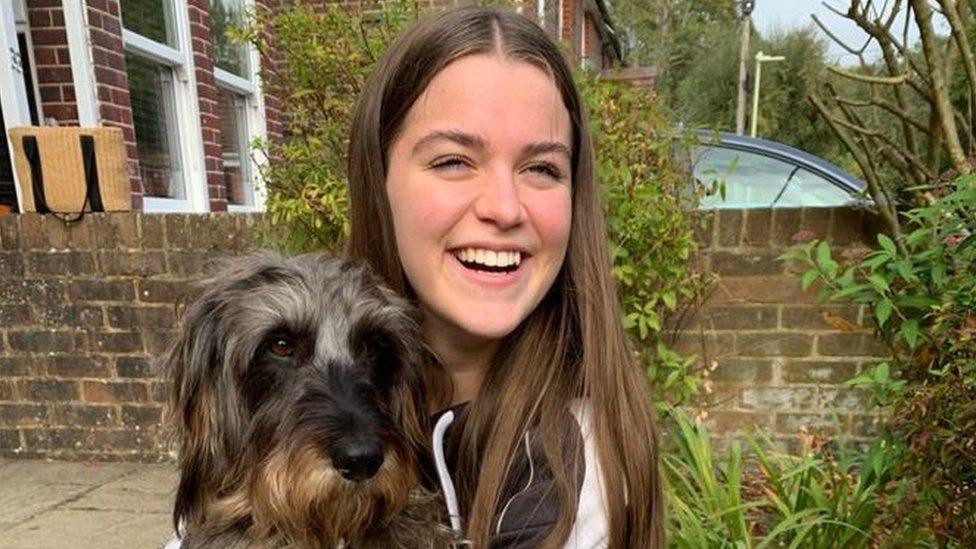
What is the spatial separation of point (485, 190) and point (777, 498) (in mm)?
2123

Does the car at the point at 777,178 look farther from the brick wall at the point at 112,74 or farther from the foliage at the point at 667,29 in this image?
the foliage at the point at 667,29

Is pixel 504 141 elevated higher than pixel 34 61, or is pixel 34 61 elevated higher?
pixel 34 61

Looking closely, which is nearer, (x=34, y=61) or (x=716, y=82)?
(x=34, y=61)

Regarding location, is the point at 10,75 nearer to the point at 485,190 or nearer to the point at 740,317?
the point at 485,190

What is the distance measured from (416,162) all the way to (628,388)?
76 cm

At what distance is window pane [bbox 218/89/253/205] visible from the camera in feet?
25.0

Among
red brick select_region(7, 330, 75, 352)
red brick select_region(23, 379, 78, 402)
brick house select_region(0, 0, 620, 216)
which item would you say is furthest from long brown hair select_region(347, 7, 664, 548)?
red brick select_region(23, 379, 78, 402)

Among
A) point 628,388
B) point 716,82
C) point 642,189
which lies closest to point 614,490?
point 628,388

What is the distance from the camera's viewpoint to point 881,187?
3289 mm

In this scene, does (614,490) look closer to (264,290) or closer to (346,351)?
(346,351)

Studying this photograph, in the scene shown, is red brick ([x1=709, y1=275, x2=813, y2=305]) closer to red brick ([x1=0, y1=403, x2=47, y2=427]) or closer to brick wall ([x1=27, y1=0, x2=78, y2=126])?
red brick ([x1=0, y1=403, x2=47, y2=427])

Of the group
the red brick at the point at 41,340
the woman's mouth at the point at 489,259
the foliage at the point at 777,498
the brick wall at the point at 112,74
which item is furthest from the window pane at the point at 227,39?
the woman's mouth at the point at 489,259

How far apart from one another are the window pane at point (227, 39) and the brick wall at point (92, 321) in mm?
3770

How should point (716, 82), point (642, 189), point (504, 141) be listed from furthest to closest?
point (716, 82)
point (642, 189)
point (504, 141)
